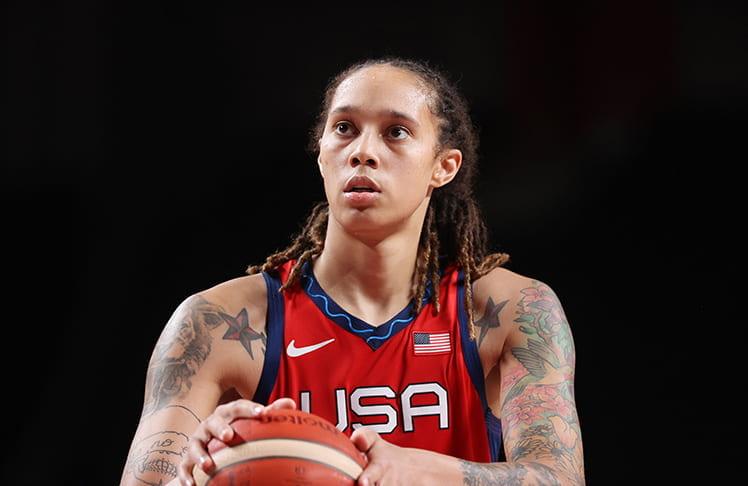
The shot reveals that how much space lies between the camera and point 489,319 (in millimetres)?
2775

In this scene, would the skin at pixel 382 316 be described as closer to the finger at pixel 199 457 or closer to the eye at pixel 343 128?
the eye at pixel 343 128

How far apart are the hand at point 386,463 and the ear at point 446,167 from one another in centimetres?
98

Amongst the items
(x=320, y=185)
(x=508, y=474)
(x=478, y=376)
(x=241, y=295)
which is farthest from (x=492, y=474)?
(x=320, y=185)

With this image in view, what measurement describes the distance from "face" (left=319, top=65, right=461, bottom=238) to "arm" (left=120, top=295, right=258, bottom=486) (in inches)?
17.1

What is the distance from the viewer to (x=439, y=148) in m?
2.90

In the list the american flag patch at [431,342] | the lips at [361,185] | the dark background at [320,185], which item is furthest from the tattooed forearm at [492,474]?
the dark background at [320,185]

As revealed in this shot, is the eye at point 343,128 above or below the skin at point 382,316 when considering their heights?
above

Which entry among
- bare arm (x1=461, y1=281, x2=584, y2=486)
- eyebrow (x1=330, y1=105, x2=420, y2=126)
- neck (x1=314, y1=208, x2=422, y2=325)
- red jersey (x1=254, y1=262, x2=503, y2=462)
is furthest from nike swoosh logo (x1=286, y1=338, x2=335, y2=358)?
→ eyebrow (x1=330, y1=105, x2=420, y2=126)

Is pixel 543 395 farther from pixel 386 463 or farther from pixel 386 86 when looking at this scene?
pixel 386 86

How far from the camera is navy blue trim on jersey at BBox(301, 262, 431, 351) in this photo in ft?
9.16

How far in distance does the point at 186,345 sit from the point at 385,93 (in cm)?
81

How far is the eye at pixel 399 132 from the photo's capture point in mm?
2748

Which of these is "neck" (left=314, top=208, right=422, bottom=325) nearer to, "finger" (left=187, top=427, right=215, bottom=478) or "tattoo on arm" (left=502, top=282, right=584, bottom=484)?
"tattoo on arm" (left=502, top=282, right=584, bottom=484)

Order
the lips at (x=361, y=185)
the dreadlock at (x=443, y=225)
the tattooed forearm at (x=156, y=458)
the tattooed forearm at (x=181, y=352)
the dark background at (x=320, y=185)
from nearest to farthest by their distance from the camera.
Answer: the tattooed forearm at (x=156, y=458) → the tattooed forearm at (x=181, y=352) → the lips at (x=361, y=185) → the dreadlock at (x=443, y=225) → the dark background at (x=320, y=185)
